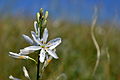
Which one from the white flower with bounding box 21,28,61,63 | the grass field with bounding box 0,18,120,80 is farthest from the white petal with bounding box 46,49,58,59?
the grass field with bounding box 0,18,120,80

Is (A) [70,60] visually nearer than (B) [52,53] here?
No

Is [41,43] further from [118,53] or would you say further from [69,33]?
[69,33]

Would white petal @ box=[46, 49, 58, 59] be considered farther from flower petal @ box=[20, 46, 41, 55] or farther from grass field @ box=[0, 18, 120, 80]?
grass field @ box=[0, 18, 120, 80]

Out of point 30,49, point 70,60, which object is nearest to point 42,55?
point 30,49

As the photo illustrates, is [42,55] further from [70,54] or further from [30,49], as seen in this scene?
[70,54]

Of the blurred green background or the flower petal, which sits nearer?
the flower petal

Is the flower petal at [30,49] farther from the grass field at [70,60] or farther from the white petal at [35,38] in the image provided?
the grass field at [70,60]

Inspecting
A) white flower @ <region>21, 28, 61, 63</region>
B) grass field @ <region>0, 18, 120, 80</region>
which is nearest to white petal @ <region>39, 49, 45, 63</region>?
white flower @ <region>21, 28, 61, 63</region>

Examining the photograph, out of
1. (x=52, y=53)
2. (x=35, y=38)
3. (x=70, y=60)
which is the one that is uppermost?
(x=35, y=38)

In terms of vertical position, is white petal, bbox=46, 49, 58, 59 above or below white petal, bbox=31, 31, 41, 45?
below

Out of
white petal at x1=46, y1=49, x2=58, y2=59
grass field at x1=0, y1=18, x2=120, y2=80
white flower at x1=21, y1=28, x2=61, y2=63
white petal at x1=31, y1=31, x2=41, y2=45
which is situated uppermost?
white petal at x1=31, y1=31, x2=41, y2=45

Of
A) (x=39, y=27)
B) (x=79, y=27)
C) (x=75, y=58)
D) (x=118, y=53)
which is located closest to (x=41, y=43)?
(x=39, y=27)
